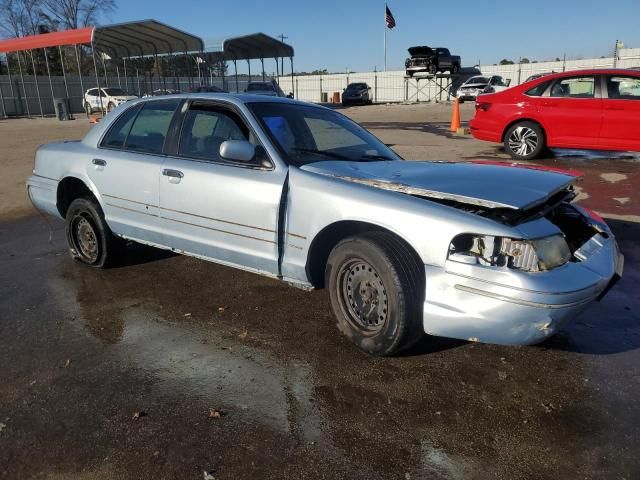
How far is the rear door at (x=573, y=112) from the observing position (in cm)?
905

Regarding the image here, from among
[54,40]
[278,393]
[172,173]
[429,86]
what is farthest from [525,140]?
[429,86]

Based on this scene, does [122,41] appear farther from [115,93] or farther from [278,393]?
[278,393]

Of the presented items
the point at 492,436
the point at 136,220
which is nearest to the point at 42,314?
the point at 136,220

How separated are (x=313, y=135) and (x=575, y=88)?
7145mm

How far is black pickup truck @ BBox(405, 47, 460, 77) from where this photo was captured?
34.7m

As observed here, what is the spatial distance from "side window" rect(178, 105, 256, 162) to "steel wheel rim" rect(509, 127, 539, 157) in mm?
7460

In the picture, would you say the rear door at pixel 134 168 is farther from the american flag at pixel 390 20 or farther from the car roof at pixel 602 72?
the american flag at pixel 390 20

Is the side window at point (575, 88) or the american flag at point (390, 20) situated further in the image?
the american flag at point (390, 20)

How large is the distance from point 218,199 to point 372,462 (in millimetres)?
2110

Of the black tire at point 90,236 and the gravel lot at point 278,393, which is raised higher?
the black tire at point 90,236

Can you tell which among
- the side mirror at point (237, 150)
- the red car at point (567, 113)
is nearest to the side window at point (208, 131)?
the side mirror at point (237, 150)

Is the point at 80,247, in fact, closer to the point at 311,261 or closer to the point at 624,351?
the point at 311,261

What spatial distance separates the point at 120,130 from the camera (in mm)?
4598

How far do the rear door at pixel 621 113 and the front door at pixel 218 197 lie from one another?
762 centimetres
